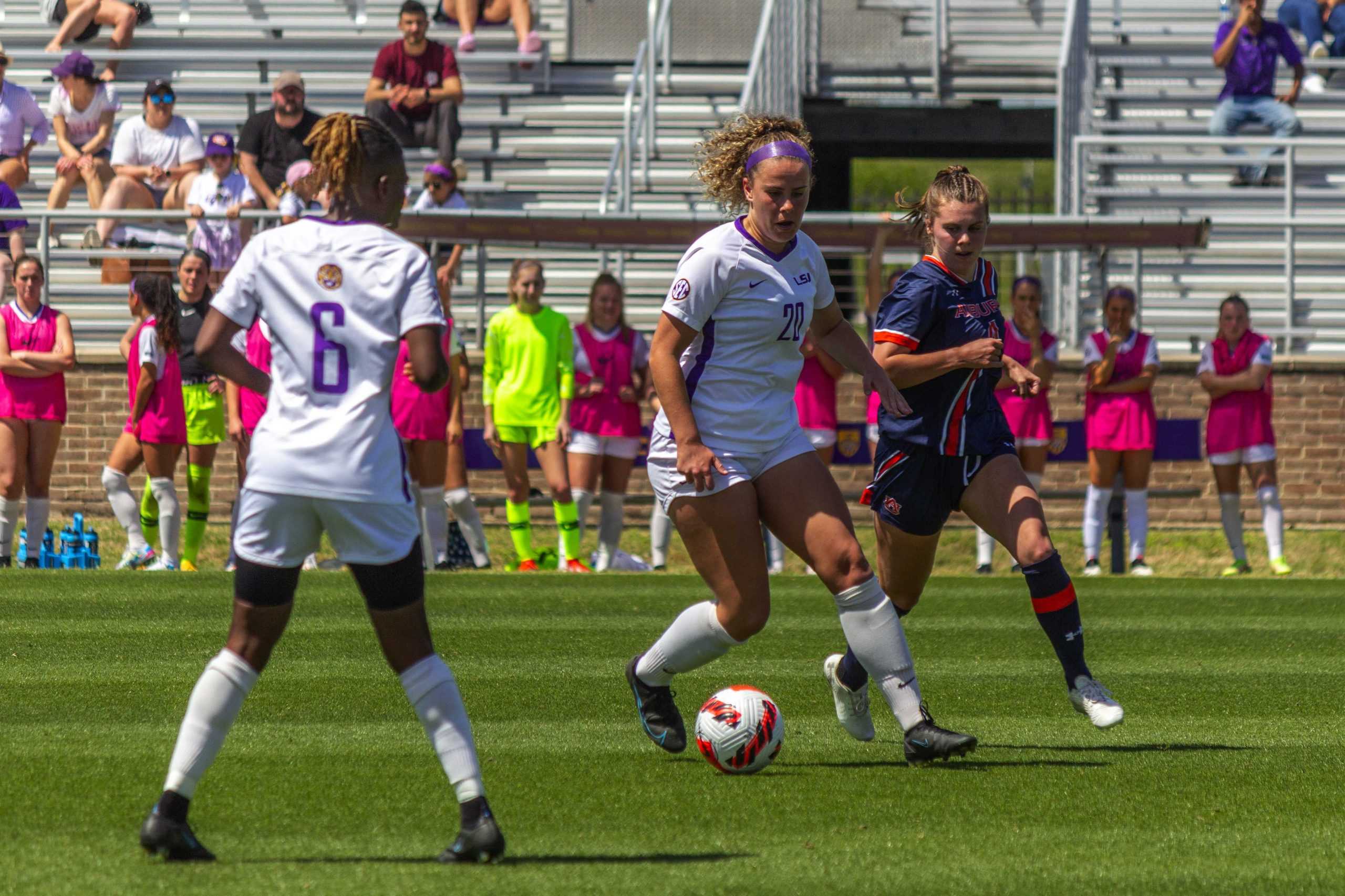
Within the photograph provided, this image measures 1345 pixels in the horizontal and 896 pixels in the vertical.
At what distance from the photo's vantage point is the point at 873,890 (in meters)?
4.53

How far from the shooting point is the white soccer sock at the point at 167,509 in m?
14.1

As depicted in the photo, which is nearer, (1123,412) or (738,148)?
(738,148)

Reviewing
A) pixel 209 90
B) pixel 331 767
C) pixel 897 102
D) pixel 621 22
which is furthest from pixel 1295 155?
pixel 331 767

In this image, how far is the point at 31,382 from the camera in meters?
14.4

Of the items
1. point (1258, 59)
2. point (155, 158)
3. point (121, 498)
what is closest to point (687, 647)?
point (121, 498)

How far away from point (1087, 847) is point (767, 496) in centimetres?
170

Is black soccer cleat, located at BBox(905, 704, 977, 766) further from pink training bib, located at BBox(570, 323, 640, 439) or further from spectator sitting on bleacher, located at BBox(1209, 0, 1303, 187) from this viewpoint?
spectator sitting on bleacher, located at BBox(1209, 0, 1303, 187)

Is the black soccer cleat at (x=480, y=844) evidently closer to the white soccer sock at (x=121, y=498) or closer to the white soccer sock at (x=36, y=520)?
the white soccer sock at (x=121, y=498)

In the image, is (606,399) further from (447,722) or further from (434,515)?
(447,722)

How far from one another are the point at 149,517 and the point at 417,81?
7107 mm

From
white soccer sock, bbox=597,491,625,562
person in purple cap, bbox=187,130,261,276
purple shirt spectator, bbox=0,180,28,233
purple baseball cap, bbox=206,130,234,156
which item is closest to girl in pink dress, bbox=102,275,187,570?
person in purple cap, bbox=187,130,261,276

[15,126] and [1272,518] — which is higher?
[15,126]

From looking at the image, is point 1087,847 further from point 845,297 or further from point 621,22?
point 621,22

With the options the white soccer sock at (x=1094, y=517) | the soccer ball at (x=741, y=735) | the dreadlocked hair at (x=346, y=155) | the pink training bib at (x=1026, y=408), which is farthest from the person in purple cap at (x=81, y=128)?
the dreadlocked hair at (x=346, y=155)
